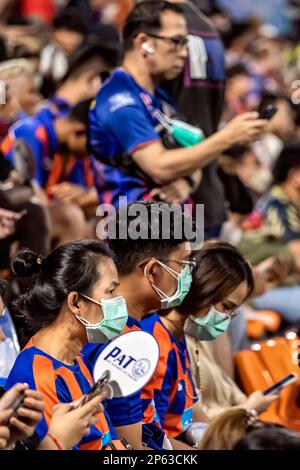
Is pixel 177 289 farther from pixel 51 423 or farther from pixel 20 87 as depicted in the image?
pixel 20 87

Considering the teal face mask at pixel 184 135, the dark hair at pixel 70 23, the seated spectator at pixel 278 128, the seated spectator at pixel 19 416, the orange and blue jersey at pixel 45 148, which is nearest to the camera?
the seated spectator at pixel 19 416

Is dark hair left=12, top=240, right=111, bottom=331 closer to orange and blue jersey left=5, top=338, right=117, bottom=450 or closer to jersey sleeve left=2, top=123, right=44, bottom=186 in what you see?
orange and blue jersey left=5, top=338, right=117, bottom=450

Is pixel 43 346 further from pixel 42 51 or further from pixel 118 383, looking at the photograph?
pixel 42 51

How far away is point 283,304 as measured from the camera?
6.65 m

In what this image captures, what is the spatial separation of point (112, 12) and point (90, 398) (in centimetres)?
772

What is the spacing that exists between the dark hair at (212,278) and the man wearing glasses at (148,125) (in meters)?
0.50

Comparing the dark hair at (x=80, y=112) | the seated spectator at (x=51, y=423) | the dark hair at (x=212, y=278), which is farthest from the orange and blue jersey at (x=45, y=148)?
the seated spectator at (x=51, y=423)

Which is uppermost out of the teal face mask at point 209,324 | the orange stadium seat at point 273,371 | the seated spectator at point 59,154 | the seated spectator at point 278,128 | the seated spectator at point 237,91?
the teal face mask at point 209,324

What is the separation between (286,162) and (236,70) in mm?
3140

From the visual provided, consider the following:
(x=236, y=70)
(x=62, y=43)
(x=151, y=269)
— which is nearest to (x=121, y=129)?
(x=151, y=269)

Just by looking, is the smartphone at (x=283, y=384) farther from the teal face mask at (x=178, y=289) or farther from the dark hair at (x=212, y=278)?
the teal face mask at (x=178, y=289)

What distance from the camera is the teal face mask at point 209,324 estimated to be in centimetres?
438

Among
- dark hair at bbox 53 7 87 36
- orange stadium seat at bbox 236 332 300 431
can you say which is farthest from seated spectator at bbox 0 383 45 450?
dark hair at bbox 53 7 87 36
